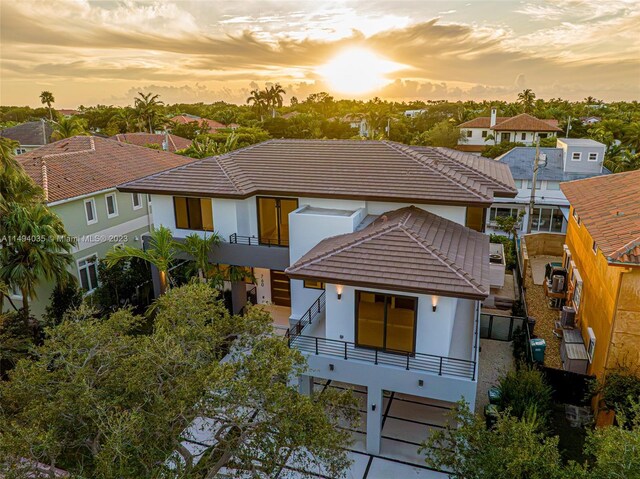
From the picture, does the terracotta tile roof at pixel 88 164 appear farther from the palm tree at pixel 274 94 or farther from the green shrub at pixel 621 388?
the palm tree at pixel 274 94

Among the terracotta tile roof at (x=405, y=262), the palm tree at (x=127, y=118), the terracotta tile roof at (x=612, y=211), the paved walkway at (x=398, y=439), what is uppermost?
the palm tree at (x=127, y=118)

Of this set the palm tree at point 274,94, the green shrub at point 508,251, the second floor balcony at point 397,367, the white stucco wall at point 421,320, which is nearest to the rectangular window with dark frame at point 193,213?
the second floor balcony at point 397,367

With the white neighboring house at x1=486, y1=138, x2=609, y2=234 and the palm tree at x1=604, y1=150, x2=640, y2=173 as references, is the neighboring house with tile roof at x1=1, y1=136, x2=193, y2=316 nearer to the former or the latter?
the white neighboring house at x1=486, y1=138, x2=609, y2=234

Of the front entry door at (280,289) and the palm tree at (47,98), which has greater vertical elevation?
the palm tree at (47,98)

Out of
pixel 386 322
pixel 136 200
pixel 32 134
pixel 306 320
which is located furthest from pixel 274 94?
pixel 386 322

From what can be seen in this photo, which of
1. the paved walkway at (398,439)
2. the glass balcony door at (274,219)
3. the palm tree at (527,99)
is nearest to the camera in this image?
A: the paved walkway at (398,439)

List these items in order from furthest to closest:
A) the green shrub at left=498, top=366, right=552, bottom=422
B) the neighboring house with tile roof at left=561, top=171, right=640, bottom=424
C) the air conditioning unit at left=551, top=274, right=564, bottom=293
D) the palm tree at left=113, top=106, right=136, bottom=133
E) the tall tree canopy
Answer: the palm tree at left=113, top=106, right=136, bottom=133
the air conditioning unit at left=551, top=274, right=564, bottom=293
the green shrub at left=498, top=366, right=552, bottom=422
the neighboring house with tile roof at left=561, top=171, right=640, bottom=424
the tall tree canopy

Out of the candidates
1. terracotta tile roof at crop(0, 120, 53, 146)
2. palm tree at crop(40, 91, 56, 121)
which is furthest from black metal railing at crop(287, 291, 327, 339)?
palm tree at crop(40, 91, 56, 121)
